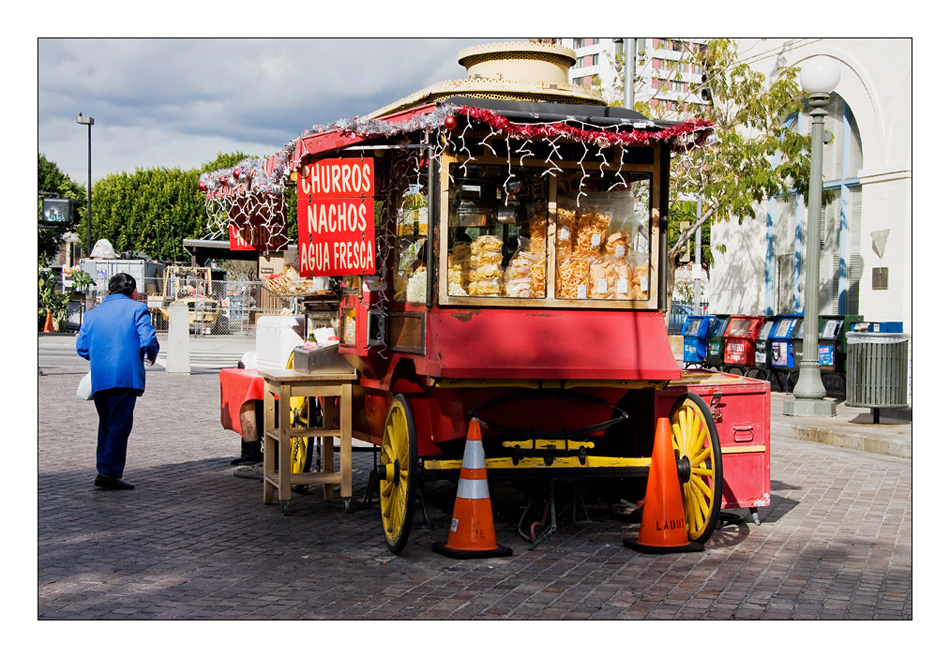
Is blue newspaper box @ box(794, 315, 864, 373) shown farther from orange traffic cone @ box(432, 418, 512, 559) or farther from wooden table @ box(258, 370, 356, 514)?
orange traffic cone @ box(432, 418, 512, 559)

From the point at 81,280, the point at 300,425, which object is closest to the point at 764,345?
the point at 300,425

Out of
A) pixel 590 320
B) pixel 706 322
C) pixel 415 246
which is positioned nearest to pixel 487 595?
pixel 590 320

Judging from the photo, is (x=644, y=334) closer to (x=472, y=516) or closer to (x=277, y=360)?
(x=472, y=516)

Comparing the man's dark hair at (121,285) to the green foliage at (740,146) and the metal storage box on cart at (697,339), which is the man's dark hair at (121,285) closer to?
the green foliage at (740,146)

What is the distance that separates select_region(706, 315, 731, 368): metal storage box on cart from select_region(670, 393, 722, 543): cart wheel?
13119mm

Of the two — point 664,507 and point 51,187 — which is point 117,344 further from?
point 51,187

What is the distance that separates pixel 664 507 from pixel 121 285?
508 centimetres

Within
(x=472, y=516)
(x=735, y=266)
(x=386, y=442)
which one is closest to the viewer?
(x=472, y=516)

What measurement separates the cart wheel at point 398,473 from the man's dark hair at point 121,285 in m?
3.24

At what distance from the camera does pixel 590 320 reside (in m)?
7.06

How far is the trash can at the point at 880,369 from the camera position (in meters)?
12.1

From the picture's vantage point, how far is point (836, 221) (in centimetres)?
1930

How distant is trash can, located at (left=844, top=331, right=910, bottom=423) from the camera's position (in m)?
12.1

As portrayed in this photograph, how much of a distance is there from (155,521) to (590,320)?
3356 millimetres
